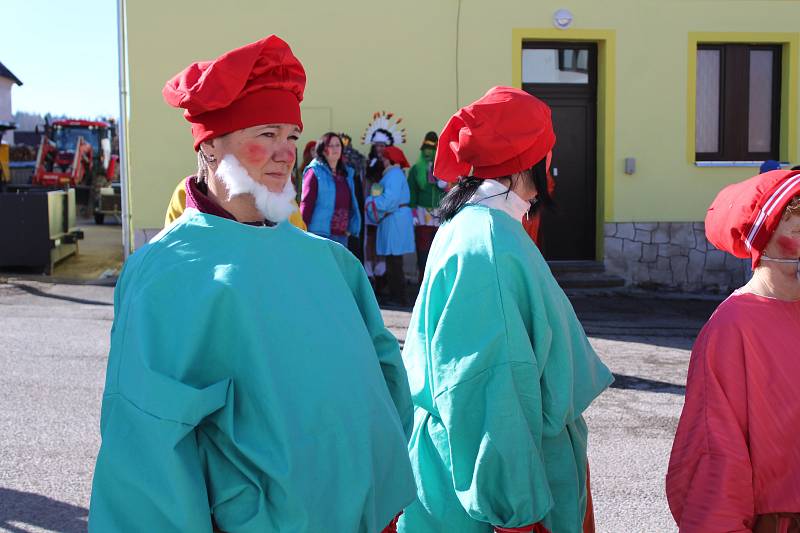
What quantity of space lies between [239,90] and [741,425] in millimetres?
1649

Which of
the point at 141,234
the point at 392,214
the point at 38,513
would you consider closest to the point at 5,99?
the point at 141,234

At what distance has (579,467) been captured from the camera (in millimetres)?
2723

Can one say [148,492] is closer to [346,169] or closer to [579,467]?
[579,467]

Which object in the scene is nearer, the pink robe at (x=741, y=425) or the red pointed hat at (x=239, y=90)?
the red pointed hat at (x=239, y=90)

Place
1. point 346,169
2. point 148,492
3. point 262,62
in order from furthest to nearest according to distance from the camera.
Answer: point 346,169
point 262,62
point 148,492

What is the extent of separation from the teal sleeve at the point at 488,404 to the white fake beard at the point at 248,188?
2.42 feet

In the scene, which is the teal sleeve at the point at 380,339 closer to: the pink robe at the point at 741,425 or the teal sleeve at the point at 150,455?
the teal sleeve at the point at 150,455

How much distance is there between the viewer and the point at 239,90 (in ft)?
6.59

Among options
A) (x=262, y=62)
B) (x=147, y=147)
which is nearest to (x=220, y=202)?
(x=262, y=62)

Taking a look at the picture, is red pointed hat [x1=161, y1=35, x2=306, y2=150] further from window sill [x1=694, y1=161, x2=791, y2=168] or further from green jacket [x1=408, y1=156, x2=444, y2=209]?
window sill [x1=694, y1=161, x2=791, y2=168]

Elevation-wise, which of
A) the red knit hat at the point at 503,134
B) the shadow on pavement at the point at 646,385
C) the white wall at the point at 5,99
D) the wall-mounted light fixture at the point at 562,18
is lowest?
the shadow on pavement at the point at 646,385

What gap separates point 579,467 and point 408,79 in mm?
10026

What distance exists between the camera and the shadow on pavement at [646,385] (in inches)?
275

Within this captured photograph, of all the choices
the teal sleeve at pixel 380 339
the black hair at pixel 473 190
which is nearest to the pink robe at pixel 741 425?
the black hair at pixel 473 190
